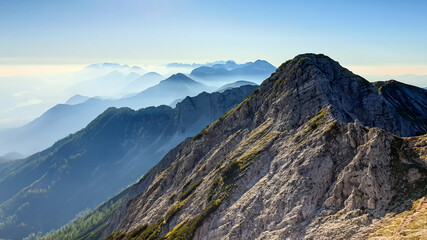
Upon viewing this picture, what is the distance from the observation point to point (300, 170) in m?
58.4

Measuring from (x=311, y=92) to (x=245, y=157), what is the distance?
1263 inches

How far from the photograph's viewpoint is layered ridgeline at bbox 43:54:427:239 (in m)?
43.3

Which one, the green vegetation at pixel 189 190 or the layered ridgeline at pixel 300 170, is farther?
the green vegetation at pixel 189 190

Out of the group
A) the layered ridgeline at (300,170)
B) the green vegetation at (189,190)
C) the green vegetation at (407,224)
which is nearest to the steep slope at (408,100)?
the layered ridgeline at (300,170)

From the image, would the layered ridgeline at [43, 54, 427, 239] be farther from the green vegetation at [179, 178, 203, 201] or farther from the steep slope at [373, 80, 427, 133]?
the steep slope at [373, 80, 427, 133]

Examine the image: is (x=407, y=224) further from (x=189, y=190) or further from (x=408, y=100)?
(x=408, y=100)

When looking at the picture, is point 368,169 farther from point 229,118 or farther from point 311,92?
point 229,118

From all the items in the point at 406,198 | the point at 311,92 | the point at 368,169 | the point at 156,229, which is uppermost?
the point at 311,92

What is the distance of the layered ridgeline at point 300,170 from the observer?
43.3m

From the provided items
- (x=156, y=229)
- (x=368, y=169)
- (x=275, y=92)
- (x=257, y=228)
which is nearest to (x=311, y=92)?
(x=275, y=92)

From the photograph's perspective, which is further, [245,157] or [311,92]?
[311,92]

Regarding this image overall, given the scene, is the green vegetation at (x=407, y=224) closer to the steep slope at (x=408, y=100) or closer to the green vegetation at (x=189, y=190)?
the green vegetation at (x=189, y=190)

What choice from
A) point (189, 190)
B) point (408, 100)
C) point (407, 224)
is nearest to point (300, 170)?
point (407, 224)

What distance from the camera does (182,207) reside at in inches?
3469
